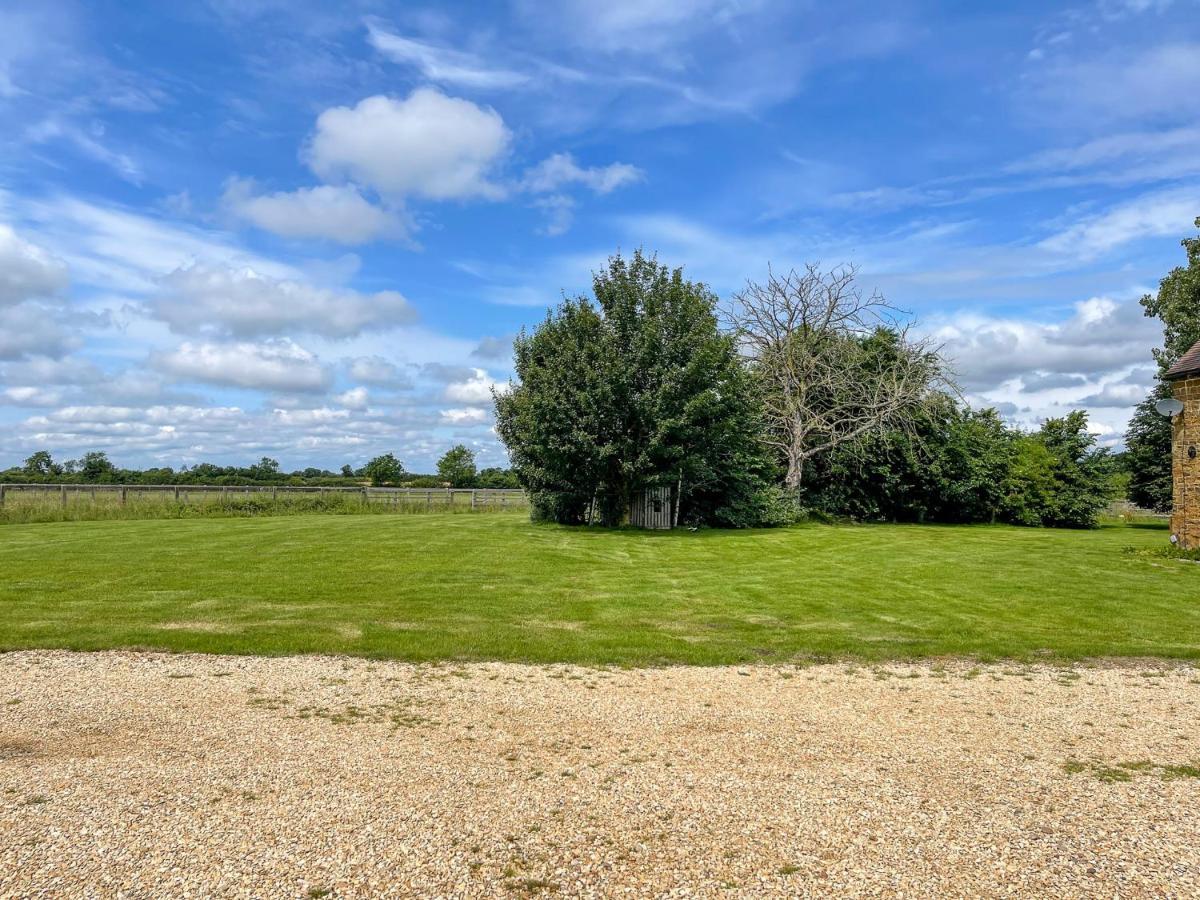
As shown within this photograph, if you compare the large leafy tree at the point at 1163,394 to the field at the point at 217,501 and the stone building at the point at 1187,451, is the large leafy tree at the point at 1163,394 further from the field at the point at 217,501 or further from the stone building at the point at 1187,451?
the field at the point at 217,501

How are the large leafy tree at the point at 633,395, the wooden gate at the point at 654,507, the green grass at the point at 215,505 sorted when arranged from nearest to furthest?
the large leafy tree at the point at 633,395 < the wooden gate at the point at 654,507 < the green grass at the point at 215,505

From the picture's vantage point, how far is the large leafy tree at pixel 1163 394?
30.8 metres

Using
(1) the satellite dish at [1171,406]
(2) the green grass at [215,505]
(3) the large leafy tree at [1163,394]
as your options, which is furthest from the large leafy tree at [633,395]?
(3) the large leafy tree at [1163,394]

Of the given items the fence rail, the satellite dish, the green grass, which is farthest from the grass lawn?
the fence rail

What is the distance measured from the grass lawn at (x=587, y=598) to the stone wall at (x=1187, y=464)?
3.42 ft

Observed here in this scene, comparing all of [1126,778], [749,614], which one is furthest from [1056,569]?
[1126,778]

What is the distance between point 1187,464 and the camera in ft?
52.3

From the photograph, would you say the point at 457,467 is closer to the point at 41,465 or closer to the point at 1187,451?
the point at 41,465

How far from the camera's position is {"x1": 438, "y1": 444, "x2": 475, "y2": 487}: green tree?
64.1m

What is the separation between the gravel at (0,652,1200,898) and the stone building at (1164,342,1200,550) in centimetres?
1087

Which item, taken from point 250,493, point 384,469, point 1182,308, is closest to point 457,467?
point 384,469

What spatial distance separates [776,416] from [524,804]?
26.3m

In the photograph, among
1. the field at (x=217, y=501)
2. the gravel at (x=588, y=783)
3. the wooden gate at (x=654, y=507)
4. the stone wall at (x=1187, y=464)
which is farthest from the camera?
the field at (x=217, y=501)

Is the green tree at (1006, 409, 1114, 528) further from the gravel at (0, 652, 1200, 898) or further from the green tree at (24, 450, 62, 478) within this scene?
the green tree at (24, 450, 62, 478)
